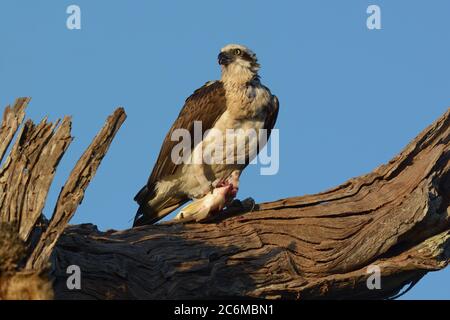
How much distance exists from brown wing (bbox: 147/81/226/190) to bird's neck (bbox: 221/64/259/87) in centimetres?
12

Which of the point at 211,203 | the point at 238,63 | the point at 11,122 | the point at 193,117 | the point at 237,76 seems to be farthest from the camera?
the point at 238,63

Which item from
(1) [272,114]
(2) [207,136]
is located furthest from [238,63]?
(2) [207,136]

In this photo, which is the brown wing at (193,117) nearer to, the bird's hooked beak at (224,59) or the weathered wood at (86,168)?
the bird's hooked beak at (224,59)

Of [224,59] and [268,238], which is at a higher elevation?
[224,59]

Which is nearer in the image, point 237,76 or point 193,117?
point 193,117

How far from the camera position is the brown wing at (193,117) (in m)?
12.9

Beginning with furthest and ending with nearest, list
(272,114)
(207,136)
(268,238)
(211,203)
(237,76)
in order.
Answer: (237,76)
(272,114)
(207,136)
(211,203)
(268,238)

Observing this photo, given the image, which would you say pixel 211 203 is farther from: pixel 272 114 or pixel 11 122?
pixel 11 122

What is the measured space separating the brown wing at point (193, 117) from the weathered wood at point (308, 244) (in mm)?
1513

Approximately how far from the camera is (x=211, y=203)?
11773 millimetres

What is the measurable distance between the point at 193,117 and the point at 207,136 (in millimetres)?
298

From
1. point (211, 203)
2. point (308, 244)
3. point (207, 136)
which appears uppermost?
point (207, 136)

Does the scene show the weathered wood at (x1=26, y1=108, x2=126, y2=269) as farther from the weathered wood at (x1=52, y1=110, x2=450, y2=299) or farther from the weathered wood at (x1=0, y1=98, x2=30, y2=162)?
the weathered wood at (x1=52, y1=110, x2=450, y2=299)

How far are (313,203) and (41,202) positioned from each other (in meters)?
3.57
